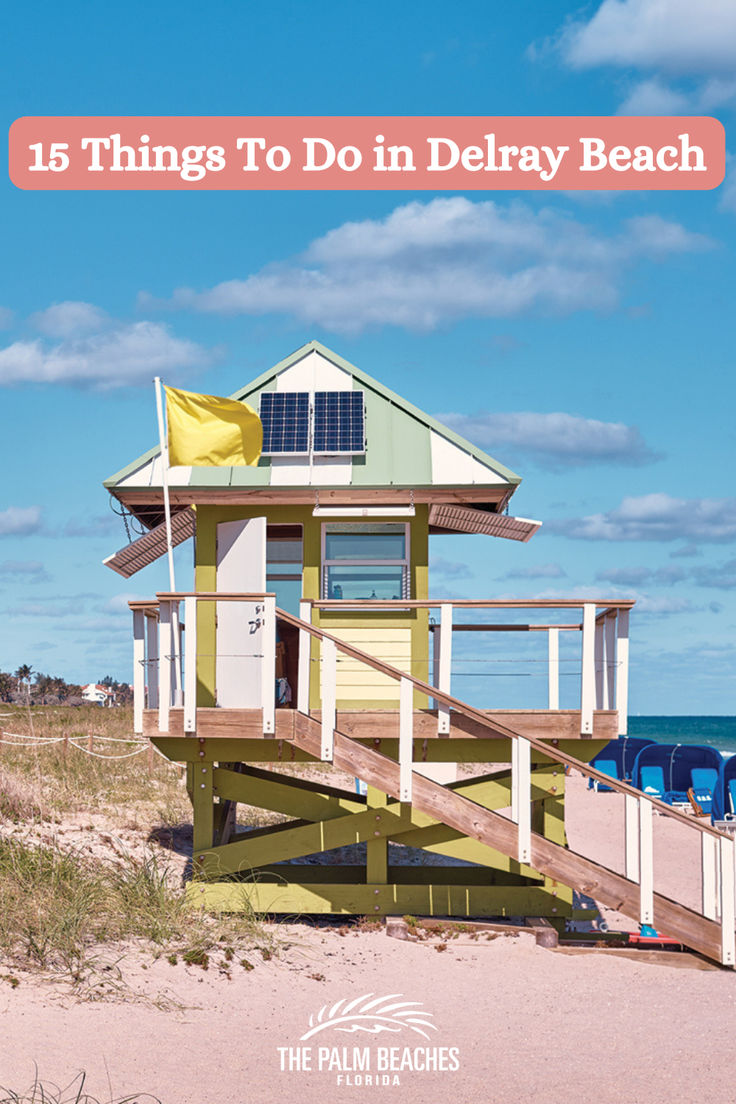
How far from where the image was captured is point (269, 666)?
497 inches

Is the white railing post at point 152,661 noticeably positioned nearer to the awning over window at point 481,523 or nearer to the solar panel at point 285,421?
the solar panel at point 285,421

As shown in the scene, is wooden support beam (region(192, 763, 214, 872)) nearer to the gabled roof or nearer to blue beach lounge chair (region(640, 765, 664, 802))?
the gabled roof

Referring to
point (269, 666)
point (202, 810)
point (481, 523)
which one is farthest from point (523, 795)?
point (481, 523)

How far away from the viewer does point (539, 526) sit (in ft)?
51.6

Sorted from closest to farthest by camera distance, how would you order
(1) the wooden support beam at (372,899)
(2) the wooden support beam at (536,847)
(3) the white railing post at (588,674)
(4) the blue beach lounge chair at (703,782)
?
(2) the wooden support beam at (536,847) < (3) the white railing post at (588,674) < (1) the wooden support beam at (372,899) < (4) the blue beach lounge chair at (703,782)

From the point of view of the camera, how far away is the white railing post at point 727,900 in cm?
1216

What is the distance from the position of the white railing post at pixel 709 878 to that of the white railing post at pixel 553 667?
2290 millimetres

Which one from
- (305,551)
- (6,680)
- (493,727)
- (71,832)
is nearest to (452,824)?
(493,727)

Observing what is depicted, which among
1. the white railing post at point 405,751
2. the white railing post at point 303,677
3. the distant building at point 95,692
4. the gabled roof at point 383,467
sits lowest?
the distant building at point 95,692

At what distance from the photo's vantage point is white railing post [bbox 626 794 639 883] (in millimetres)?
12453

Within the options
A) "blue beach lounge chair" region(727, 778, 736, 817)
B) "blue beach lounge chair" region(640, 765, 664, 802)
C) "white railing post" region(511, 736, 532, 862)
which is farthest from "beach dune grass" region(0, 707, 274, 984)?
"blue beach lounge chair" region(640, 765, 664, 802)

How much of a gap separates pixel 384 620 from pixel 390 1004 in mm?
5451

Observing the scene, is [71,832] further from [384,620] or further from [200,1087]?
[200,1087]

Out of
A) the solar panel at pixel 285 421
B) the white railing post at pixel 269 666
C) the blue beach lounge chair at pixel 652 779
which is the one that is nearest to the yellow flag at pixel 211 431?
the solar panel at pixel 285 421
